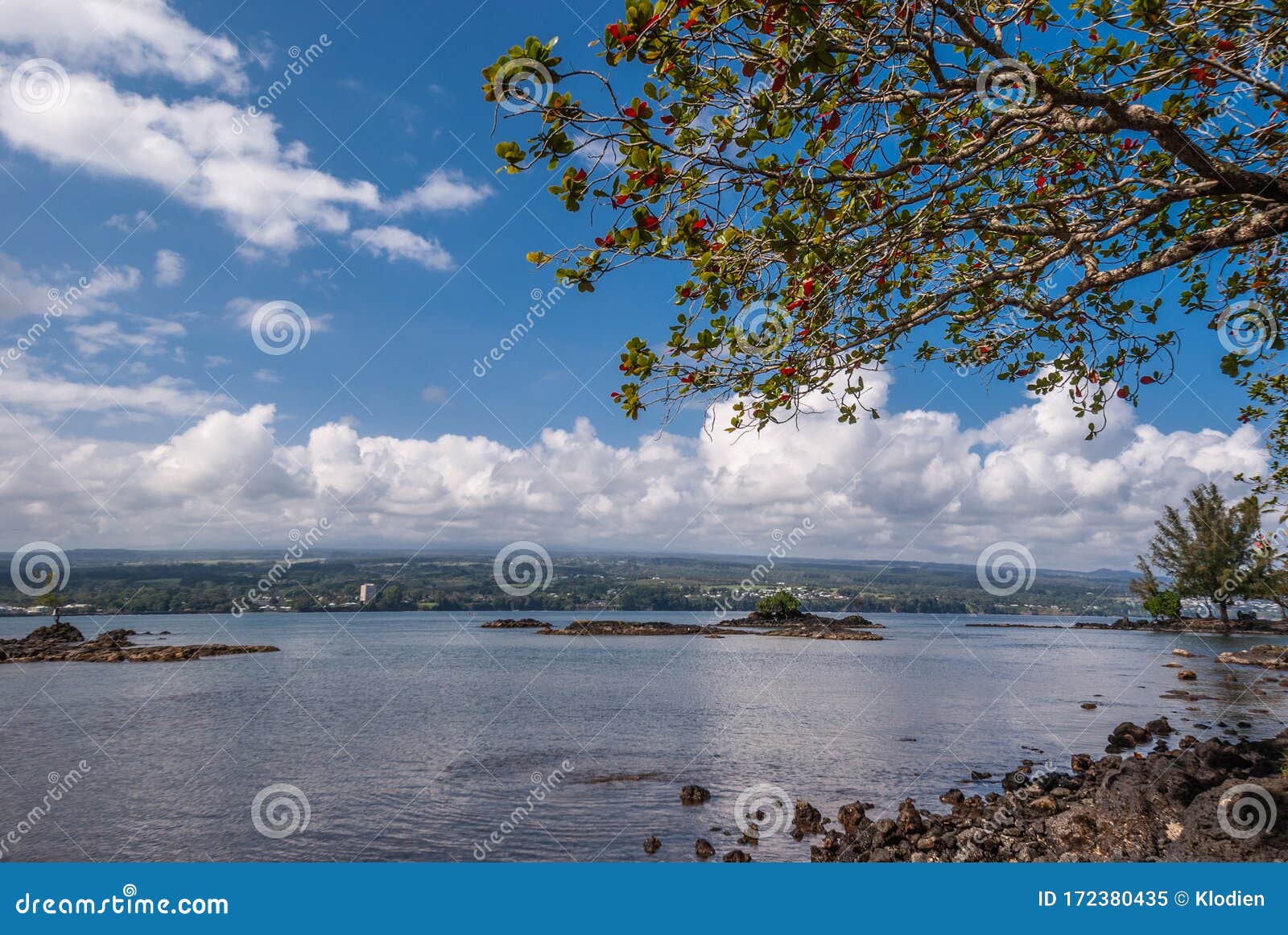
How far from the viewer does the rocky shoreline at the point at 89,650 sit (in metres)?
53.3

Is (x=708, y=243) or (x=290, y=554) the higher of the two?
(x=708, y=243)

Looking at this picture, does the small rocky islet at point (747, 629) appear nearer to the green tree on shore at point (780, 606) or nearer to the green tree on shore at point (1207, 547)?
the green tree on shore at point (780, 606)

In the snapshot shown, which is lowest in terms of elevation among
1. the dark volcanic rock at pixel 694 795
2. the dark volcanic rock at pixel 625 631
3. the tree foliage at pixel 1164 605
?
the dark volcanic rock at pixel 625 631

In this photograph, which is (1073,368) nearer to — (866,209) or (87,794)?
(866,209)

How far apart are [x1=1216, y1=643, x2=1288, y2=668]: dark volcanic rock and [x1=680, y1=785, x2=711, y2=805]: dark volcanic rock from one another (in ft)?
126

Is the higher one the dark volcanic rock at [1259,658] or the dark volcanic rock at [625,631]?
the dark volcanic rock at [1259,658]

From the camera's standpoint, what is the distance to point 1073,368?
29.5 feet

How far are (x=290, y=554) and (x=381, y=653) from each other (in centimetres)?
4160

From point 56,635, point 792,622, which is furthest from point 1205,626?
point 56,635

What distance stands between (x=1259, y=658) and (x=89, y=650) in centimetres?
8429

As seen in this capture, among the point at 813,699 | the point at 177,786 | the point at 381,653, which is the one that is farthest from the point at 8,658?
the point at 813,699

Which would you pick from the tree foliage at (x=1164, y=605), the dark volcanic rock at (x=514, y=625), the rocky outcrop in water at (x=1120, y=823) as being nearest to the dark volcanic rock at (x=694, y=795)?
the rocky outcrop in water at (x=1120, y=823)

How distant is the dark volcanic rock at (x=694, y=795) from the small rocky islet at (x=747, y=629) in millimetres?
67277

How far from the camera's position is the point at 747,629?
3915 inches
